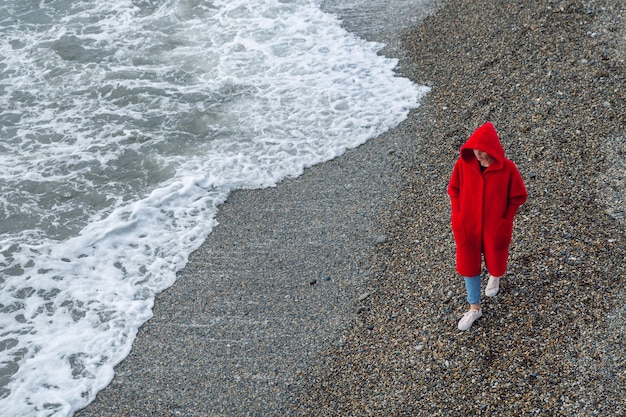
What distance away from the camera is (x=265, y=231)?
8.05 m

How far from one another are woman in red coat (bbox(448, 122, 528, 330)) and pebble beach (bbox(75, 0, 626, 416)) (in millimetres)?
774

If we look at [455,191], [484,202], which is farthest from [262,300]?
[484,202]

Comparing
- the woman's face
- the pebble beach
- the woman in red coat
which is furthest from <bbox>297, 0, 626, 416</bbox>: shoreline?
the woman's face

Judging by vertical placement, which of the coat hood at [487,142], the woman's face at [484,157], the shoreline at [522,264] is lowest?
the shoreline at [522,264]

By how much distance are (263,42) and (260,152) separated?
416 centimetres

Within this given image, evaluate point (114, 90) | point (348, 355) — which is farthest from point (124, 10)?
point (348, 355)

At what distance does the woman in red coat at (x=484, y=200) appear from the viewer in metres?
4.80

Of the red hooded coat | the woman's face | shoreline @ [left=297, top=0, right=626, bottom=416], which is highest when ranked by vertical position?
the woman's face

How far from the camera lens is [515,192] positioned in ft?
16.1

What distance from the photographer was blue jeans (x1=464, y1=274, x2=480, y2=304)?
17.7 ft

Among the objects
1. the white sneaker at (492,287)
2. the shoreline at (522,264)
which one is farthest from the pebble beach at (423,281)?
the white sneaker at (492,287)

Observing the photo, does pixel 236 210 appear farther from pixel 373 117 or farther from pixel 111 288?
pixel 373 117

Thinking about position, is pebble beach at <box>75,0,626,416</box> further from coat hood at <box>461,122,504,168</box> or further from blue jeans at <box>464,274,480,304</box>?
coat hood at <box>461,122,504,168</box>

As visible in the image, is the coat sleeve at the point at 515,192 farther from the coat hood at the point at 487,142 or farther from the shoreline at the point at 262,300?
the shoreline at the point at 262,300
